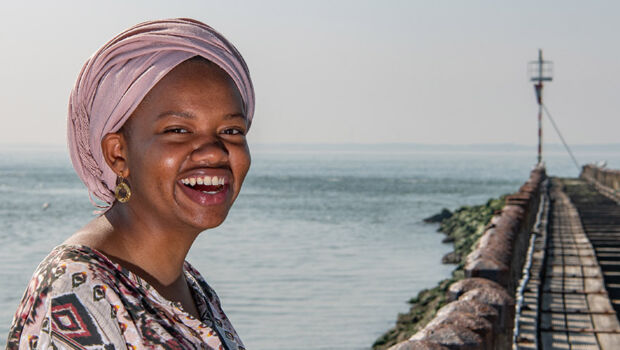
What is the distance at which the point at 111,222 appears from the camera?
190cm

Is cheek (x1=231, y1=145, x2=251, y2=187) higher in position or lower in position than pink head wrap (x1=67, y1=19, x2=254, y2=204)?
lower

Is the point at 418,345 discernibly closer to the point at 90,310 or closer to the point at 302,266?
the point at 90,310

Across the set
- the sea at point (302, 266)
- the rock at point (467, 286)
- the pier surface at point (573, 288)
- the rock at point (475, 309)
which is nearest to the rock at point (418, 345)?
the rock at point (475, 309)

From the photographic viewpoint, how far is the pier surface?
6805 mm

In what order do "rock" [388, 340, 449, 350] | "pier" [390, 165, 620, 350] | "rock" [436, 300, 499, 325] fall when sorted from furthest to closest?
1. "rock" [436, 300, 499, 325]
2. "pier" [390, 165, 620, 350]
3. "rock" [388, 340, 449, 350]

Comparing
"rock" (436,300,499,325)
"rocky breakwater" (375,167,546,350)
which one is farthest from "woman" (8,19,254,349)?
"rock" (436,300,499,325)

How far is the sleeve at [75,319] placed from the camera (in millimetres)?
1517

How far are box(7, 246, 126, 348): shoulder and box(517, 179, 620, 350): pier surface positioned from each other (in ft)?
17.7

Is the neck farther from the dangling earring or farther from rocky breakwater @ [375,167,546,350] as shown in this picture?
rocky breakwater @ [375,167,546,350]

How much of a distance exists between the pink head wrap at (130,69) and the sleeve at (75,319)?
42 cm

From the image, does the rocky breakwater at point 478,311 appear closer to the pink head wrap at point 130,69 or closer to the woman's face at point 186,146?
the woman's face at point 186,146

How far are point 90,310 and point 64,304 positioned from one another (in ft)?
0.17

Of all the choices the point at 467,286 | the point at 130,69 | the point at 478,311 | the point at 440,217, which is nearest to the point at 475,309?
the point at 478,311

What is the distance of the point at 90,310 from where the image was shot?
1548 millimetres
